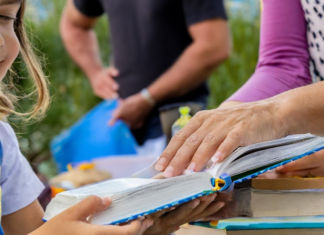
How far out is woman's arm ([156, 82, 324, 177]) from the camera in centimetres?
92

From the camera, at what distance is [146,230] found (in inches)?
34.5

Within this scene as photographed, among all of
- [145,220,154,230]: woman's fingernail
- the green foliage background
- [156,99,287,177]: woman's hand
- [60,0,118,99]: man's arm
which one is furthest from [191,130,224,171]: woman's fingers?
the green foliage background

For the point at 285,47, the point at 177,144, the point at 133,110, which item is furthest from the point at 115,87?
the point at 177,144

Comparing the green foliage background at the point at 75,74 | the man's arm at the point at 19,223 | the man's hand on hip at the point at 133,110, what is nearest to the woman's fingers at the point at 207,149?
the man's arm at the point at 19,223

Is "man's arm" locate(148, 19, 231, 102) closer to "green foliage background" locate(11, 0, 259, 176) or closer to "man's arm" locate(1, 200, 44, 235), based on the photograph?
"man's arm" locate(1, 200, 44, 235)

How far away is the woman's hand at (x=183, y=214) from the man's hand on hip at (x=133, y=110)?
1.54 m

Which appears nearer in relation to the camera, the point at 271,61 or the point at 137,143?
the point at 271,61

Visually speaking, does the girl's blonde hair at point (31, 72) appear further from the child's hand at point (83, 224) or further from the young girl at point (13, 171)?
the child's hand at point (83, 224)

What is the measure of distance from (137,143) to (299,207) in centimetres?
164

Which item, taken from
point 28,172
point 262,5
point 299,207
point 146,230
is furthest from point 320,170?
point 28,172

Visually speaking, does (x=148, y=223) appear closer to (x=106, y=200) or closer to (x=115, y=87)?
(x=106, y=200)

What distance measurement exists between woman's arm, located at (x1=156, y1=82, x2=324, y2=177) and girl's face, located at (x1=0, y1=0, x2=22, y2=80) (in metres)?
0.43

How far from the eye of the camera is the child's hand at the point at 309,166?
996 mm

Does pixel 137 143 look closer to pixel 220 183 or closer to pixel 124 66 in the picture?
pixel 124 66
